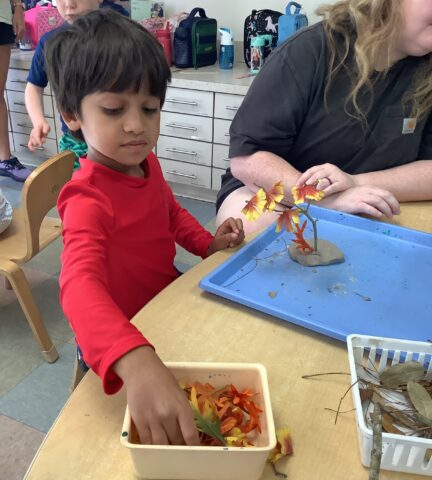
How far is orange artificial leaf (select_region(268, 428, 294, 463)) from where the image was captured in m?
0.54

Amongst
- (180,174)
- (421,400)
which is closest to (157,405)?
(421,400)

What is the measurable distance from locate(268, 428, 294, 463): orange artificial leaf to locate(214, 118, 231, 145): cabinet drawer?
2.39m

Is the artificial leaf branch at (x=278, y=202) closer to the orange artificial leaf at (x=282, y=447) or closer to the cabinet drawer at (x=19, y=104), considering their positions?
the orange artificial leaf at (x=282, y=447)

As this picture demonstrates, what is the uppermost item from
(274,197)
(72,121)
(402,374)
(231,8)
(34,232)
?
(231,8)

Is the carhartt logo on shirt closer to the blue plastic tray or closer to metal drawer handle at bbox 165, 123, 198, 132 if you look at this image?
the blue plastic tray

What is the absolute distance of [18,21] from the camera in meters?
3.09

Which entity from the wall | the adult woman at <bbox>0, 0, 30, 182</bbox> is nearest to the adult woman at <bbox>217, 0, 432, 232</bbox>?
the wall

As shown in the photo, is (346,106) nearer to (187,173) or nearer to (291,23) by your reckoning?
(291,23)

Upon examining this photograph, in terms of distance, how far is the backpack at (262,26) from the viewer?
2.94m

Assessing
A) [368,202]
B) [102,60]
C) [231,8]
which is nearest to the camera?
[102,60]

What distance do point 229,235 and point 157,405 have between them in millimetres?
502

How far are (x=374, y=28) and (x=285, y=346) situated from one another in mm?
809

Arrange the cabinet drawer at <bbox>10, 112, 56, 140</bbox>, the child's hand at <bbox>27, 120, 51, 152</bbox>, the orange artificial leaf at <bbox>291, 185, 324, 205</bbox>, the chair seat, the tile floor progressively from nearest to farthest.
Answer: the orange artificial leaf at <bbox>291, 185, 324, 205</bbox> < the tile floor < the chair seat < the child's hand at <bbox>27, 120, 51, 152</bbox> < the cabinet drawer at <bbox>10, 112, 56, 140</bbox>

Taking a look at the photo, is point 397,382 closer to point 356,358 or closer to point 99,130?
point 356,358
